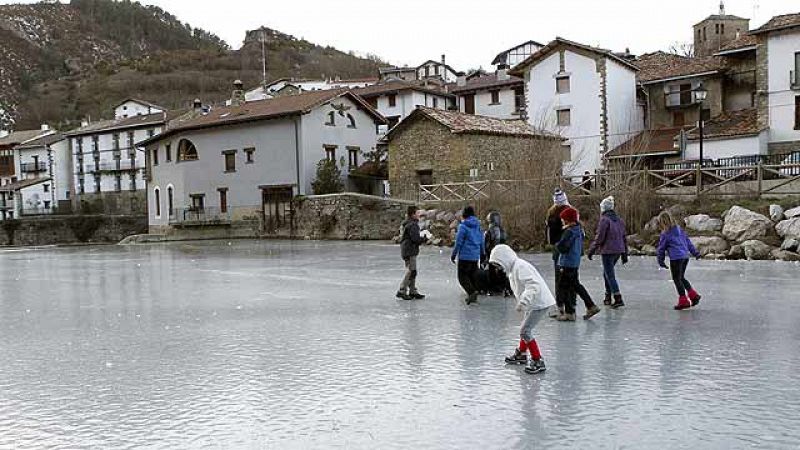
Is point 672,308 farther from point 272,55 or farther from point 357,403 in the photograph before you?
point 272,55

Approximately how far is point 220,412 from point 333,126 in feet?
129

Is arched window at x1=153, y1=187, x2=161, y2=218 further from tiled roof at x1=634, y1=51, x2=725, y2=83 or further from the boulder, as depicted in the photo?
the boulder

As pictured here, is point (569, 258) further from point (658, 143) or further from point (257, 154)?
point (257, 154)

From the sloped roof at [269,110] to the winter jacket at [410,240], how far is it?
3018cm

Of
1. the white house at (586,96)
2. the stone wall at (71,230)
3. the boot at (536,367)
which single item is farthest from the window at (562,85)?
the boot at (536,367)

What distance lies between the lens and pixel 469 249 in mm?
11906

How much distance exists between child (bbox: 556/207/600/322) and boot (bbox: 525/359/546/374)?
2900 mm

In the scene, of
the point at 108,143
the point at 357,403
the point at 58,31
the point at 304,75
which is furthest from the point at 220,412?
the point at 58,31

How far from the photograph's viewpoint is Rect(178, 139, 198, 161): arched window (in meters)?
48.4

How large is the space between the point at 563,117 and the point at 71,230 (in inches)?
1716

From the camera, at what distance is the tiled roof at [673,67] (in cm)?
4222

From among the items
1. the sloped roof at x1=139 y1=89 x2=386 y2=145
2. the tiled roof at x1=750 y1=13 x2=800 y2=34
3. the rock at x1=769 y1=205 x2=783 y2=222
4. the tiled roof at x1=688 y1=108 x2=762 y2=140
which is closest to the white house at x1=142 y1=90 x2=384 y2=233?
the sloped roof at x1=139 y1=89 x2=386 y2=145

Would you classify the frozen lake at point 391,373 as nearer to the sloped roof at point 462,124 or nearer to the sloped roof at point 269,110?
the sloped roof at point 462,124

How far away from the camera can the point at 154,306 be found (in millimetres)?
12992
